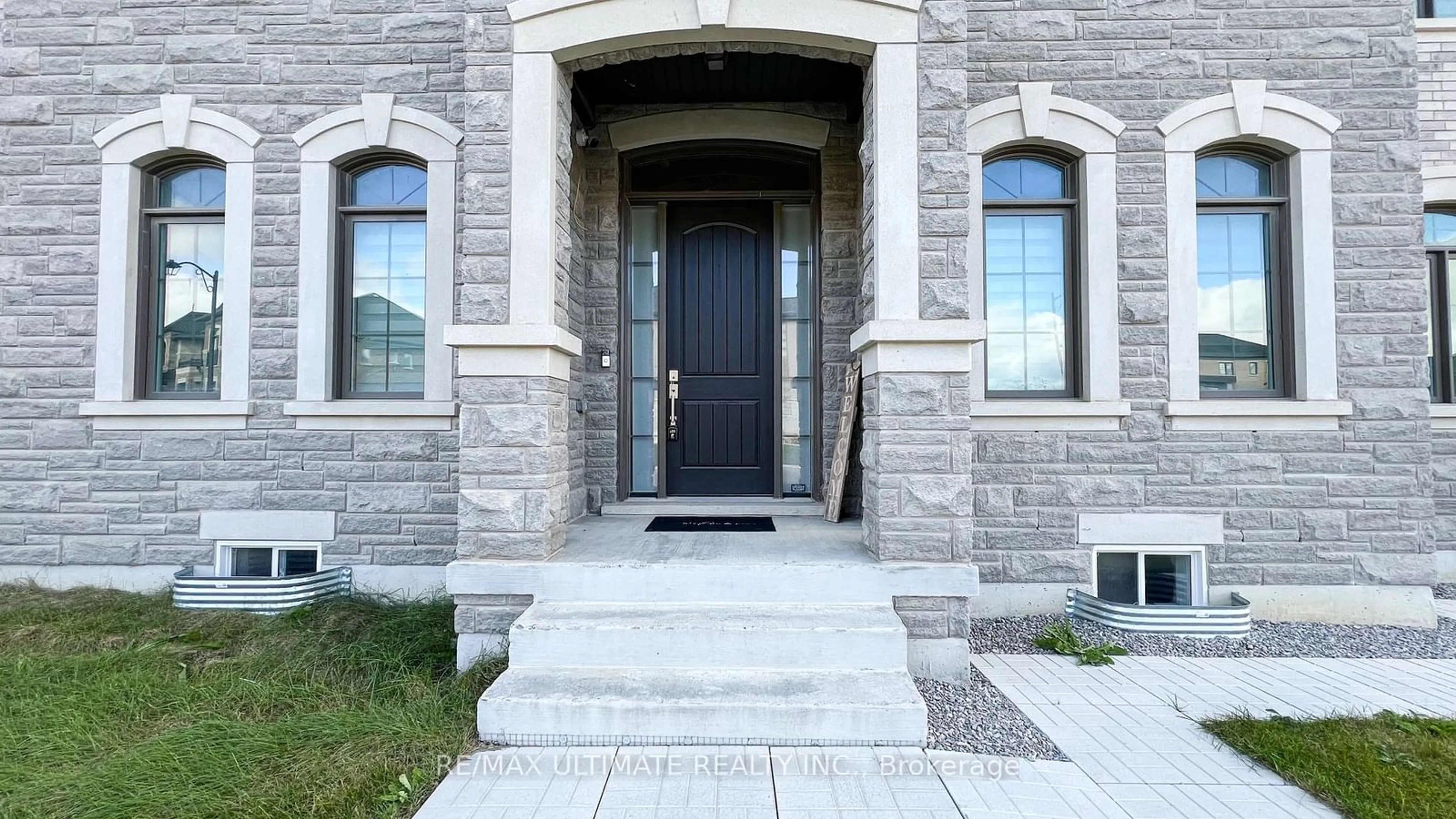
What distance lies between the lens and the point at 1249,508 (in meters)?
4.60

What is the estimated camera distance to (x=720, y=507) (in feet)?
16.8

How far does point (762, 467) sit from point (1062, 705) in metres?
2.57

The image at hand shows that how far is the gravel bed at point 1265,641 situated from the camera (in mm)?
4039

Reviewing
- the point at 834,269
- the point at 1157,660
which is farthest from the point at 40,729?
the point at 1157,660

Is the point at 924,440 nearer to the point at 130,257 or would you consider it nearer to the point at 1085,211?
the point at 1085,211

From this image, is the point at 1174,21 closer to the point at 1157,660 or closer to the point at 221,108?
the point at 1157,660

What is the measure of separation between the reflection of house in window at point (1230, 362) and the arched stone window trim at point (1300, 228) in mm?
193

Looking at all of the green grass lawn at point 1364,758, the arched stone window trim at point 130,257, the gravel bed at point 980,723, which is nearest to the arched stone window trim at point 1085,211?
the gravel bed at point 980,723

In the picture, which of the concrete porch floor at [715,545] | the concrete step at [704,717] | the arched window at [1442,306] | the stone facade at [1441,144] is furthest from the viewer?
the arched window at [1442,306]

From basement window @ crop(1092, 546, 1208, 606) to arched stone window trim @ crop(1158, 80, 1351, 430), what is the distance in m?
0.85

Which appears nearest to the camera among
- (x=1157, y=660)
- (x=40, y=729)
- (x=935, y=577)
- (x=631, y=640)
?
(x=40, y=729)

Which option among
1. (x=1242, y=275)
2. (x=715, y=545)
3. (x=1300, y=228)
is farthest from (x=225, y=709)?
(x=1300, y=228)

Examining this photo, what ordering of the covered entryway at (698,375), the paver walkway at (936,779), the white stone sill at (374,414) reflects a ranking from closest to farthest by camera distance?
the paver walkway at (936,779) → the covered entryway at (698,375) → the white stone sill at (374,414)

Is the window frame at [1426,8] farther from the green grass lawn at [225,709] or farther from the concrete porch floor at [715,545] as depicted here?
the green grass lawn at [225,709]
